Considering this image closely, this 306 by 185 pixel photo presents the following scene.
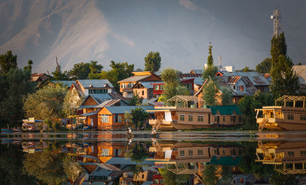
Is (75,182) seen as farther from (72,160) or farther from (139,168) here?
(72,160)

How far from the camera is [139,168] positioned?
67.8 feet

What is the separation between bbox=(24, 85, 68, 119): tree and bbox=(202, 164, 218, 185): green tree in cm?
5511

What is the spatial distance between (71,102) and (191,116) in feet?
82.5

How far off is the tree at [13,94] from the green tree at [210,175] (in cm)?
6040

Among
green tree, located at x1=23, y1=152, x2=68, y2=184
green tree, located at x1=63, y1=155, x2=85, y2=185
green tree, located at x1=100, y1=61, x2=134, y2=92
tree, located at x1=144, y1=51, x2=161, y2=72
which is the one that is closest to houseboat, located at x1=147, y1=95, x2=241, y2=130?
green tree, located at x1=23, y1=152, x2=68, y2=184

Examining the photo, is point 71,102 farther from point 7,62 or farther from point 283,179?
point 283,179

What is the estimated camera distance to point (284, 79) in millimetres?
66938

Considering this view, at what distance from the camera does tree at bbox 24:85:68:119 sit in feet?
236

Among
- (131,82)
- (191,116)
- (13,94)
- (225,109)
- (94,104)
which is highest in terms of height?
(131,82)

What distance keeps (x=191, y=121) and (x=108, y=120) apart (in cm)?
1454

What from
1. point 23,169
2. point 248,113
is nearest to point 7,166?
→ point 23,169

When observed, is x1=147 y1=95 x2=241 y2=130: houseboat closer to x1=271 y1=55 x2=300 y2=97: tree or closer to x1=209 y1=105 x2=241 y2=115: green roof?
x1=209 y1=105 x2=241 y2=115: green roof

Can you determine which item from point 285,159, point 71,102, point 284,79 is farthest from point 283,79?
point 285,159

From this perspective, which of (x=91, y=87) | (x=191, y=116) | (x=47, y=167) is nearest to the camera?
(x=47, y=167)
